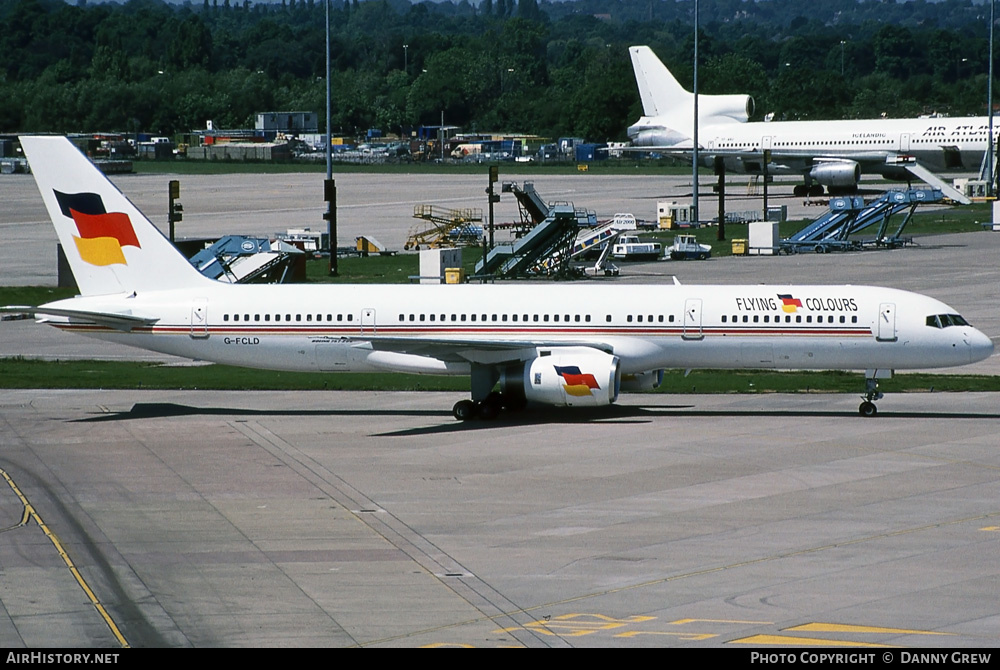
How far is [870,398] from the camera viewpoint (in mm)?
42562

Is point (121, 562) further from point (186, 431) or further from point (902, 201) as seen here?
point (902, 201)

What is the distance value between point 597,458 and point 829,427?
315 inches

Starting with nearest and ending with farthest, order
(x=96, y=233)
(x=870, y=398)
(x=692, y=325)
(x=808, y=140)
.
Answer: (x=692, y=325) < (x=870, y=398) < (x=96, y=233) < (x=808, y=140)

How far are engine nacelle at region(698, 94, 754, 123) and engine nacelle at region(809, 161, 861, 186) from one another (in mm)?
13970

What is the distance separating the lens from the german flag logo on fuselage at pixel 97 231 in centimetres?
4447

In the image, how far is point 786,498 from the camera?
32.1 meters

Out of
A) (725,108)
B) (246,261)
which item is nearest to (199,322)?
(246,261)

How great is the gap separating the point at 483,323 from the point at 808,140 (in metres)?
93.0

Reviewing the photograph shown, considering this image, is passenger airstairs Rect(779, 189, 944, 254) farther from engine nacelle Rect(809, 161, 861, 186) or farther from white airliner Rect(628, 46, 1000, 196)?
engine nacelle Rect(809, 161, 861, 186)

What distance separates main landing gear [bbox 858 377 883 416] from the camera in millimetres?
42281

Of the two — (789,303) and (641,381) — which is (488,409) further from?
(789,303)

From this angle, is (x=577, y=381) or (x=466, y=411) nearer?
(x=577, y=381)

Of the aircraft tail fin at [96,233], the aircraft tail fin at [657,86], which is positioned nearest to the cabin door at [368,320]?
the aircraft tail fin at [96,233]

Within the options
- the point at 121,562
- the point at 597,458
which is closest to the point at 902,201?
the point at 597,458
